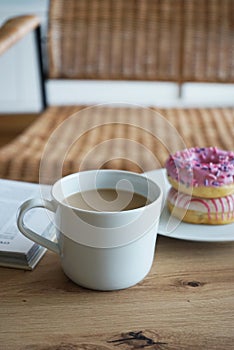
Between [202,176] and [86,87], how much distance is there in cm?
174

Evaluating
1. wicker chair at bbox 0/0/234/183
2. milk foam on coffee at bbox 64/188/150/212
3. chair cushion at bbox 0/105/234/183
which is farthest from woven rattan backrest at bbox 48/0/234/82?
milk foam on coffee at bbox 64/188/150/212

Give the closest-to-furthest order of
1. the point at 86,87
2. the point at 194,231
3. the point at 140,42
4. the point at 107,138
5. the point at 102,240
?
1. the point at 102,240
2. the point at 194,231
3. the point at 107,138
4. the point at 140,42
5. the point at 86,87

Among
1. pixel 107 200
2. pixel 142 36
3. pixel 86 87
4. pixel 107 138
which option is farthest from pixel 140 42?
pixel 107 200

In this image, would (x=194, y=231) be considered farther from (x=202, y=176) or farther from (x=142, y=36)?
(x=142, y=36)

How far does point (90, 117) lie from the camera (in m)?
1.39

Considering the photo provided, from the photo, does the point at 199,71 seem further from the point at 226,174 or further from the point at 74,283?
the point at 74,283

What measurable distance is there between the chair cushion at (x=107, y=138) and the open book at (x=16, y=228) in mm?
184

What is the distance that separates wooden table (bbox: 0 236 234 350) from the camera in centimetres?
48

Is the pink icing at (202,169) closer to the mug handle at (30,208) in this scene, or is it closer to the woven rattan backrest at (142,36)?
the mug handle at (30,208)

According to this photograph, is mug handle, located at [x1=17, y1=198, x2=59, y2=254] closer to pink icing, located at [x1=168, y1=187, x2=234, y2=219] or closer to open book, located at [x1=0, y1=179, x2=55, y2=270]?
open book, located at [x1=0, y1=179, x2=55, y2=270]

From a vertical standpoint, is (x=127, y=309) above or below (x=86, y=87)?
above

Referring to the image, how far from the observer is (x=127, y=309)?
0.53 meters

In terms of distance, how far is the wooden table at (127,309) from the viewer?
1.59 feet

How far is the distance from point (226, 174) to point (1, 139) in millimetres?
1660
